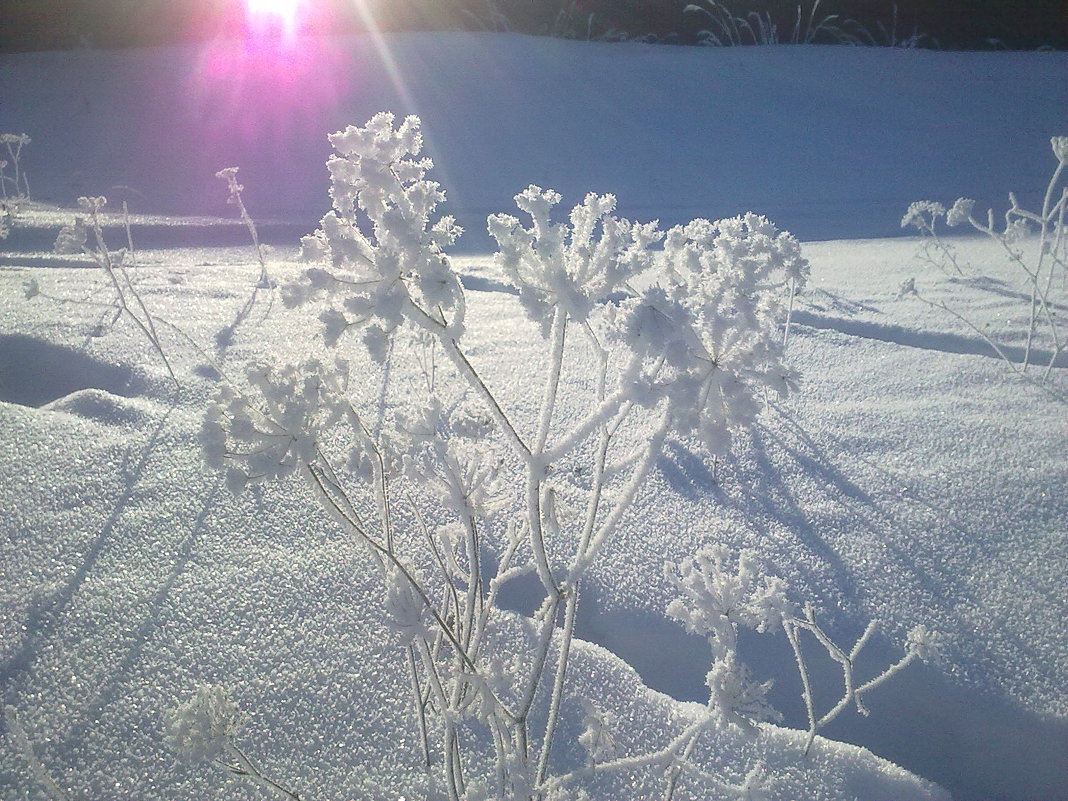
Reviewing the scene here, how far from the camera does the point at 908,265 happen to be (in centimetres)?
383

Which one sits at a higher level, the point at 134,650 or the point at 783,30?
the point at 783,30

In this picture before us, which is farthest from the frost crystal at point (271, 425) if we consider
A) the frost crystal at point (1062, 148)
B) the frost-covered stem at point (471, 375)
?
the frost crystal at point (1062, 148)

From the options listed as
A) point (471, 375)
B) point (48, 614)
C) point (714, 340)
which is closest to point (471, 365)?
point (471, 375)

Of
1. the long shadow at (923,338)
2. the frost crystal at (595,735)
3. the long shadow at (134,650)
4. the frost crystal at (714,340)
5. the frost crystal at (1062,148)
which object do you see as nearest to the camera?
the frost crystal at (714,340)

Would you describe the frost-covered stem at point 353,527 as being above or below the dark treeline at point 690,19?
below

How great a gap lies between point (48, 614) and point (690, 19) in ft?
32.8

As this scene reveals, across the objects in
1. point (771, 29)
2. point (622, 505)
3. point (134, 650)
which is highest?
point (771, 29)

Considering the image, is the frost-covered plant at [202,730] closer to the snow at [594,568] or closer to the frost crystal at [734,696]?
the snow at [594,568]

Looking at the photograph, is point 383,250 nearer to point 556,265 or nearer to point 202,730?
point 556,265

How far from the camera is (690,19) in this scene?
9188 millimetres

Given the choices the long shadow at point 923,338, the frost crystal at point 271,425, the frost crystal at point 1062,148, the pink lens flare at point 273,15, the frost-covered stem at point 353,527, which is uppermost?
the pink lens flare at point 273,15

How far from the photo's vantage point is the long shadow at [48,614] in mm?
1280

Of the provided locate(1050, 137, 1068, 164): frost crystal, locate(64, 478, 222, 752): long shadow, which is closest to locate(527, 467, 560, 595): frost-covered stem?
locate(64, 478, 222, 752): long shadow

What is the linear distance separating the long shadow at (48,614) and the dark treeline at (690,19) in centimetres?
898
